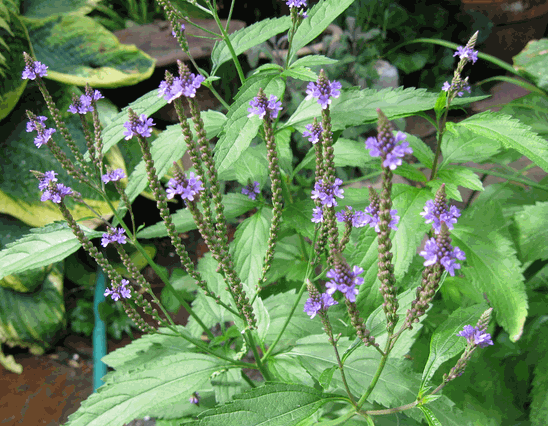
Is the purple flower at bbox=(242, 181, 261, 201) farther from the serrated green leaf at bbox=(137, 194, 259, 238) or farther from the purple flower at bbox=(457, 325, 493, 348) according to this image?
the purple flower at bbox=(457, 325, 493, 348)

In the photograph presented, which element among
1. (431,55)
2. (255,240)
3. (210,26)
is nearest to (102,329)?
(255,240)

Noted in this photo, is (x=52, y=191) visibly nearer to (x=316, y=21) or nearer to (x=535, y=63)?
(x=316, y=21)

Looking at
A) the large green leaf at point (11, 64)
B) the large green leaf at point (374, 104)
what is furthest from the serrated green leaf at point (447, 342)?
the large green leaf at point (11, 64)

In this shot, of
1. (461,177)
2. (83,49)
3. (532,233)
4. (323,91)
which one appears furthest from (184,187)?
(83,49)

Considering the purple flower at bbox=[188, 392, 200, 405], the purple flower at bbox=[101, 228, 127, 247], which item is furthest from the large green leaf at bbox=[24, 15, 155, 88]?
the purple flower at bbox=[188, 392, 200, 405]

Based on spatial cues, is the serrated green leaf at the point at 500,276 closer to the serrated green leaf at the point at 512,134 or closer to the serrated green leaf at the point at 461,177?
the serrated green leaf at the point at 461,177

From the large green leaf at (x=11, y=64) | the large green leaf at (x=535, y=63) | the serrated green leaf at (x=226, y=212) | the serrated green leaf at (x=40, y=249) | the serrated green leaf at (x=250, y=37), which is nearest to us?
the serrated green leaf at (x=40, y=249)

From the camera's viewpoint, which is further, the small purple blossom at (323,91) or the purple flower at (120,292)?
the purple flower at (120,292)
